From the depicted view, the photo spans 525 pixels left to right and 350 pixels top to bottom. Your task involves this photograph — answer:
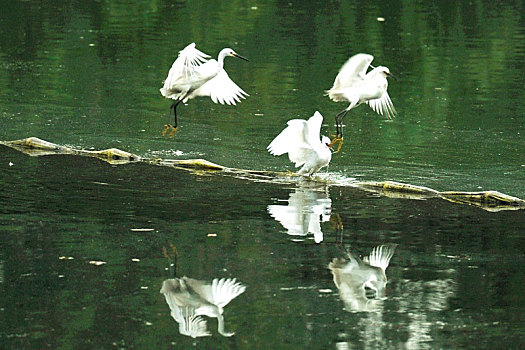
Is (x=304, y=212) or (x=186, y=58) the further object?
(x=186, y=58)

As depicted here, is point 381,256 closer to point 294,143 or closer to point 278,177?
point 294,143

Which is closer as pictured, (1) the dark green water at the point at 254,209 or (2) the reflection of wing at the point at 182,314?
(2) the reflection of wing at the point at 182,314

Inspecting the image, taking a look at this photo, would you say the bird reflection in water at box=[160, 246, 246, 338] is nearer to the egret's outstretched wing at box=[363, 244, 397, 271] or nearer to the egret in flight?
the egret's outstretched wing at box=[363, 244, 397, 271]

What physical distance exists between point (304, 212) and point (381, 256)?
4.92ft

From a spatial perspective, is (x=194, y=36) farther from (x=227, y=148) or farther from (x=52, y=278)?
(x=52, y=278)

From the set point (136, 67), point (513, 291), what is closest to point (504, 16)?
point (136, 67)

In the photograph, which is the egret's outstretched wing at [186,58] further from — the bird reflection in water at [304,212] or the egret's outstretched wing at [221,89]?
the bird reflection in water at [304,212]

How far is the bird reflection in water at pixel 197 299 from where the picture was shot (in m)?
6.43

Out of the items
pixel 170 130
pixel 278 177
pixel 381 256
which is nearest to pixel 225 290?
pixel 381 256

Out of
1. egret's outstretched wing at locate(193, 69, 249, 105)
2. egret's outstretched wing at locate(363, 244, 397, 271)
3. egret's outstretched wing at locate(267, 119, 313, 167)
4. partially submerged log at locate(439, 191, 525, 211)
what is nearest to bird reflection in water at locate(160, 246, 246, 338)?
egret's outstretched wing at locate(363, 244, 397, 271)

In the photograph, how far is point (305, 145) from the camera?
33.7ft

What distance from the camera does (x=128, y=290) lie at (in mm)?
7039

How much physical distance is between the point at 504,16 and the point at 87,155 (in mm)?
19707

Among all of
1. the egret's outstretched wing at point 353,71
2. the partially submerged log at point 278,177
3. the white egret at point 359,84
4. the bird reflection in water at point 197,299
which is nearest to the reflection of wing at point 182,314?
the bird reflection in water at point 197,299
